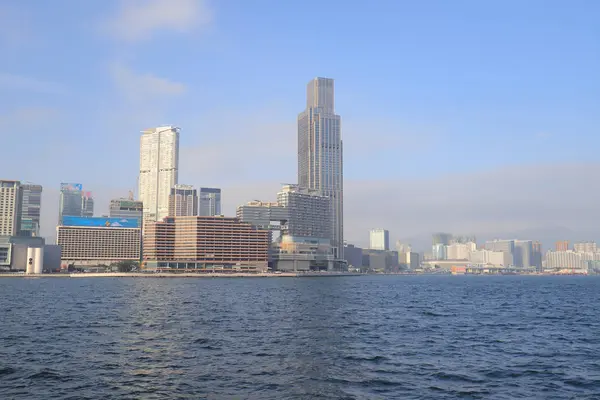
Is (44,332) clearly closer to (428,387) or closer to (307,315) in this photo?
(307,315)

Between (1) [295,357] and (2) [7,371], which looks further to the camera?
(1) [295,357]

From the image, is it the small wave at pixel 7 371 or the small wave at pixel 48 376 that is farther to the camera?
the small wave at pixel 7 371

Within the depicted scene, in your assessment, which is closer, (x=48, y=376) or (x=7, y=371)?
A: (x=48, y=376)

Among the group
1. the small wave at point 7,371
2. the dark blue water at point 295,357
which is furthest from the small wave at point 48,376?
the small wave at point 7,371

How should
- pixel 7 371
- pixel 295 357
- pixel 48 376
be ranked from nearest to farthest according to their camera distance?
1. pixel 48 376
2. pixel 7 371
3. pixel 295 357

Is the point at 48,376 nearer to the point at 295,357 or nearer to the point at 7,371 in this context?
the point at 7,371

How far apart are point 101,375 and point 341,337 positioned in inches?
989

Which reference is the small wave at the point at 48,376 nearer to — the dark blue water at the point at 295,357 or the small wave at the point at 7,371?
the dark blue water at the point at 295,357

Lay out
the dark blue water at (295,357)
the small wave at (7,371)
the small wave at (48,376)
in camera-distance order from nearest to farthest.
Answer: the dark blue water at (295,357) < the small wave at (48,376) < the small wave at (7,371)

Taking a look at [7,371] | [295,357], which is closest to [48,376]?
[7,371]

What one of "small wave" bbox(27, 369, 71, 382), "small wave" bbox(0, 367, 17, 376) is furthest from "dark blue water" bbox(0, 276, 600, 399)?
"small wave" bbox(27, 369, 71, 382)

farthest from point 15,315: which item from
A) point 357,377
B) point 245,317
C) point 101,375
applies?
point 357,377

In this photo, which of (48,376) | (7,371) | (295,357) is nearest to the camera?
(48,376)

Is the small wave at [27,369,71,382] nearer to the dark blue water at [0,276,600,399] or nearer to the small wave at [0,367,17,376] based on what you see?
the dark blue water at [0,276,600,399]
